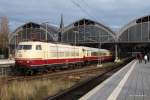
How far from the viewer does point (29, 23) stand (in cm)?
11781

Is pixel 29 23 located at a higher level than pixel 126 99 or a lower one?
higher

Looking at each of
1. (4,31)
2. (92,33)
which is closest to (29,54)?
(92,33)

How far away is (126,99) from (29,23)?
106 metres

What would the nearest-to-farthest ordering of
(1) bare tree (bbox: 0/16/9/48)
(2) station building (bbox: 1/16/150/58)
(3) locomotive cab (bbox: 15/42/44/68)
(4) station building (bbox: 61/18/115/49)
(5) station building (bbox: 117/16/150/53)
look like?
(3) locomotive cab (bbox: 15/42/44/68)
(5) station building (bbox: 117/16/150/53)
(2) station building (bbox: 1/16/150/58)
(1) bare tree (bbox: 0/16/9/48)
(4) station building (bbox: 61/18/115/49)

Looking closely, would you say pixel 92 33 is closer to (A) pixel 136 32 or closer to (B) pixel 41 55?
(A) pixel 136 32

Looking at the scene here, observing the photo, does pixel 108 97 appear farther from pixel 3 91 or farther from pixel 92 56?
pixel 92 56

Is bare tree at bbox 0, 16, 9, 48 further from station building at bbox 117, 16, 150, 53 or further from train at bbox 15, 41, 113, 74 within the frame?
train at bbox 15, 41, 113, 74

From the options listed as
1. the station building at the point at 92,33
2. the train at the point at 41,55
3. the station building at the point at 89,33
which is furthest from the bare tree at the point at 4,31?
the train at the point at 41,55

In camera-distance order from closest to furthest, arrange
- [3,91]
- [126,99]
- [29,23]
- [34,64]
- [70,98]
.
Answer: [126,99] → [70,98] → [3,91] → [34,64] → [29,23]

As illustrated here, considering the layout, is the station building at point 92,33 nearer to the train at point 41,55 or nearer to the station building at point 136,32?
the station building at point 136,32

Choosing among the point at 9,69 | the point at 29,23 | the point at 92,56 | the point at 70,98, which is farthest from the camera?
the point at 29,23

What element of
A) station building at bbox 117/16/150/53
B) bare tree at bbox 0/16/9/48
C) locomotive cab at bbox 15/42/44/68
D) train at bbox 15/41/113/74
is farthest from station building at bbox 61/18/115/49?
locomotive cab at bbox 15/42/44/68

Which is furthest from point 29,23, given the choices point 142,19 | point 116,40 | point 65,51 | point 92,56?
point 65,51

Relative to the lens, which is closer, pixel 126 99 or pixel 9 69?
pixel 126 99
